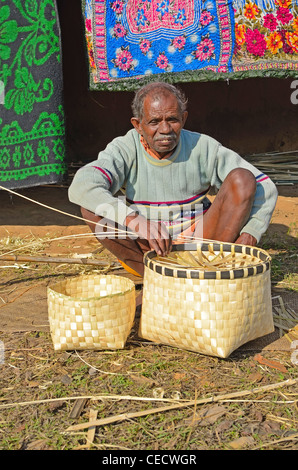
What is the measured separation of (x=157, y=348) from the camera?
2.32m

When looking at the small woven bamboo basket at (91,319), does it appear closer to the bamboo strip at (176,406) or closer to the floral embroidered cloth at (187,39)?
the bamboo strip at (176,406)

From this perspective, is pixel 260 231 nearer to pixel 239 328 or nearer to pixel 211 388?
pixel 239 328

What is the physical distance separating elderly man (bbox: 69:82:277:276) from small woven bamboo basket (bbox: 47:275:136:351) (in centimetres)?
38

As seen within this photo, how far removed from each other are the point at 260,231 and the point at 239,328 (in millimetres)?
715

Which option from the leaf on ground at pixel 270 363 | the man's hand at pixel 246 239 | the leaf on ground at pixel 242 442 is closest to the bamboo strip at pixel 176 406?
the leaf on ground at pixel 270 363

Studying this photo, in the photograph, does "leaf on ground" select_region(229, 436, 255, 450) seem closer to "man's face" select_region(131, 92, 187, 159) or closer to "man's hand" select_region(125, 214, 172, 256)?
"man's hand" select_region(125, 214, 172, 256)

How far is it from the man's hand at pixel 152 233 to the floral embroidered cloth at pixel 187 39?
6.51ft

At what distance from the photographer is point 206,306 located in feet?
6.74

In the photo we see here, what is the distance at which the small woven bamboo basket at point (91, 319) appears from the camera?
7.05 feet

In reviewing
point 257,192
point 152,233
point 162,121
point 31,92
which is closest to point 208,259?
point 152,233

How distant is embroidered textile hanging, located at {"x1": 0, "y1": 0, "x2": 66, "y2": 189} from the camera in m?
3.87

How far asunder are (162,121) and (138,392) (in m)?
1.31

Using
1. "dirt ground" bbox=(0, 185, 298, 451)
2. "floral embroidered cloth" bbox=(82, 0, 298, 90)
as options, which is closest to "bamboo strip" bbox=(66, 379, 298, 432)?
"dirt ground" bbox=(0, 185, 298, 451)
